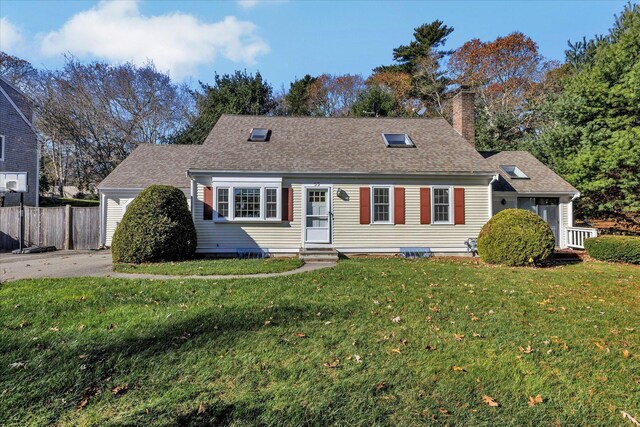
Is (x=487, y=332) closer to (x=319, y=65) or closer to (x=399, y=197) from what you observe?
(x=399, y=197)

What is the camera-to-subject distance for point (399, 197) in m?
12.7

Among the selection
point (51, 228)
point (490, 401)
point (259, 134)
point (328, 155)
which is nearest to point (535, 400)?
point (490, 401)

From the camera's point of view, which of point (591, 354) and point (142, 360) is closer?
point (142, 360)

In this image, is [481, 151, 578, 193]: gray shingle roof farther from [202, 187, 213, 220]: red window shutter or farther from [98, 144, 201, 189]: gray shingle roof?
[98, 144, 201, 189]: gray shingle roof

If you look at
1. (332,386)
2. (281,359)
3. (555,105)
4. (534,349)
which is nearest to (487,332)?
(534,349)

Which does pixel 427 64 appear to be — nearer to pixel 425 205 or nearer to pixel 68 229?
pixel 425 205

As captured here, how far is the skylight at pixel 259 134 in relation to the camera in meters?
14.1

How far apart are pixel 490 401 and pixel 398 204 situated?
997 cm

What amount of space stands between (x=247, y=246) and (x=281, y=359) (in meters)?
8.94

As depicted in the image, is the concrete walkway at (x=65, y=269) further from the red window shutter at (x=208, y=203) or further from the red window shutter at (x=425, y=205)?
the red window shutter at (x=425, y=205)

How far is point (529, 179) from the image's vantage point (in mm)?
15164

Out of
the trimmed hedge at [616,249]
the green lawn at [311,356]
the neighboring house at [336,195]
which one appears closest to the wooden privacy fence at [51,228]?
the neighboring house at [336,195]

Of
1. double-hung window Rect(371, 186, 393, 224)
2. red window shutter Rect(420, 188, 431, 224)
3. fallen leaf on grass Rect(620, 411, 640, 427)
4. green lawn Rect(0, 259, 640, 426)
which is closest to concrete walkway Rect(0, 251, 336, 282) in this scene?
green lawn Rect(0, 259, 640, 426)

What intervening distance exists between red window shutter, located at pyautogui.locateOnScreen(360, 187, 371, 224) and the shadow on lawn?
7387 millimetres
